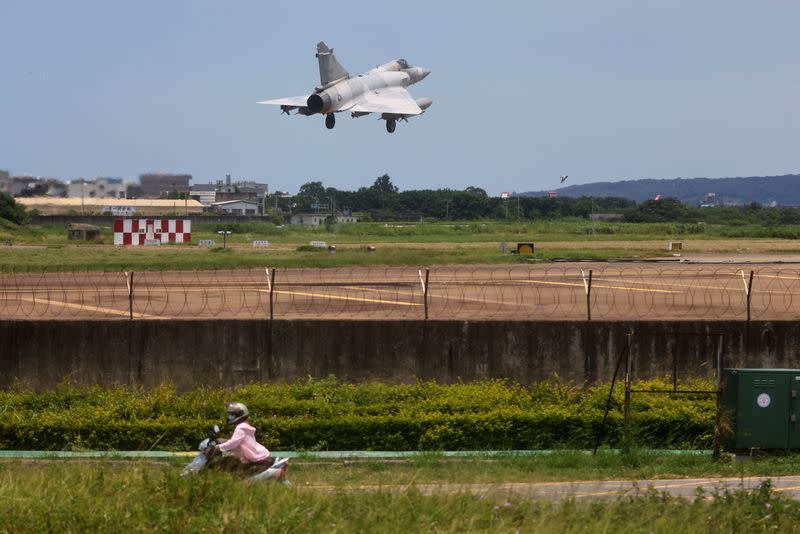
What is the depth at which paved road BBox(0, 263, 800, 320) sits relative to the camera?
106 feet

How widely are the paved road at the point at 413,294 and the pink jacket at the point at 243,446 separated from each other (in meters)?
12.2

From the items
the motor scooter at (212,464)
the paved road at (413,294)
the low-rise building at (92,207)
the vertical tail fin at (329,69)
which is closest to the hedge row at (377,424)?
the paved road at (413,294)

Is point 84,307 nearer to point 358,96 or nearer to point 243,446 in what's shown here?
point 243,446

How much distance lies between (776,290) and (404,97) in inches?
1088

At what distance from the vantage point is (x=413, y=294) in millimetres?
37125

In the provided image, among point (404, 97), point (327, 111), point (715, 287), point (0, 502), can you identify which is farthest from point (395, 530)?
point (404, 97)

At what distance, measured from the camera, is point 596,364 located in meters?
25.8

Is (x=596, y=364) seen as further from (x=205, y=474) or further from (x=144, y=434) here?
(x=205, y=474)

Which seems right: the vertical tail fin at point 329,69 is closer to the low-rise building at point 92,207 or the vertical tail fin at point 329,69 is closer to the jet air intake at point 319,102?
the jet air intake at point 319,102

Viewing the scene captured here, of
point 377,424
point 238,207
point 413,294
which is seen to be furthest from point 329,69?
point 238,207

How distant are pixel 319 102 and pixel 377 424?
36709 millimetres

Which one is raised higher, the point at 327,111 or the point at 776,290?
the point at 327,111

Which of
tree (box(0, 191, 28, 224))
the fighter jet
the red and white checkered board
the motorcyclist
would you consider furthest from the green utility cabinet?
tree (box(0, 191, 28, 224))

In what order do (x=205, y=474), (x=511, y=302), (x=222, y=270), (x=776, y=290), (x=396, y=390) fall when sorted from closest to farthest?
(x=205, y=474) → (x=396, y=390) → (x=511, y=302) → (x=776, y=290) → (x=222, y=270)
